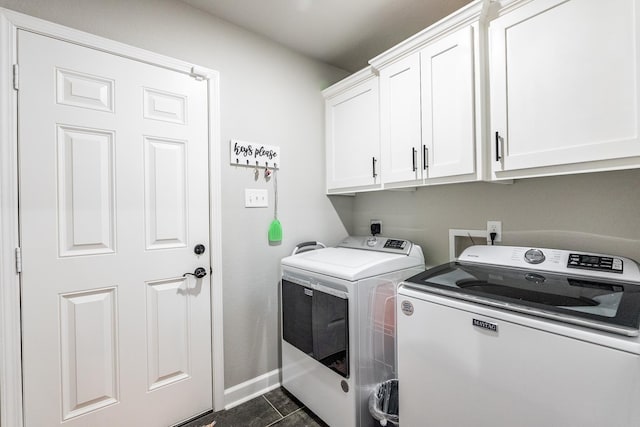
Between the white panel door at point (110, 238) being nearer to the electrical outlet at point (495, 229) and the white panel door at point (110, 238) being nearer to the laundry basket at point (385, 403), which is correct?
the laundry basket at point (385, 403)

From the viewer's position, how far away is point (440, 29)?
147 cm

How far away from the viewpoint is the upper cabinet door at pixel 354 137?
6.36 ft

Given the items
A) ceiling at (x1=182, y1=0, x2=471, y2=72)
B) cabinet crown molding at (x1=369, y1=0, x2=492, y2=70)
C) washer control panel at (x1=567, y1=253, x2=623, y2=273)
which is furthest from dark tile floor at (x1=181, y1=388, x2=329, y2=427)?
ceiling at (x1=182, y1=0, x2=471, y2=72)

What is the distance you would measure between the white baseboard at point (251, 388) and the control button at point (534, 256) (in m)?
1.78

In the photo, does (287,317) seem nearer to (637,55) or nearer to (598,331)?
(598,331)

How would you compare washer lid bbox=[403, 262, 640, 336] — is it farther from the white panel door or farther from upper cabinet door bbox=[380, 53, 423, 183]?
the white panel door

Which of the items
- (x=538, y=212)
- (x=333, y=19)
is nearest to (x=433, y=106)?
(x=538, y=212)

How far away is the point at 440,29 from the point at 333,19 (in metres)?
0.71

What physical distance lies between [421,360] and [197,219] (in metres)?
1.44

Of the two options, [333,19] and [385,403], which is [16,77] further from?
[385,403]

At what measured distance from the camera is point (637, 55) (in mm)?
1004

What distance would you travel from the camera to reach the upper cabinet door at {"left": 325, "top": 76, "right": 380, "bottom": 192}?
1.94 meters

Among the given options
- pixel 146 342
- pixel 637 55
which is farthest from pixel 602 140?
pixel 146 342

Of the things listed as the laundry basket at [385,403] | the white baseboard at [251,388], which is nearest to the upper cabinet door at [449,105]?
the laundry basket at [385,403]
